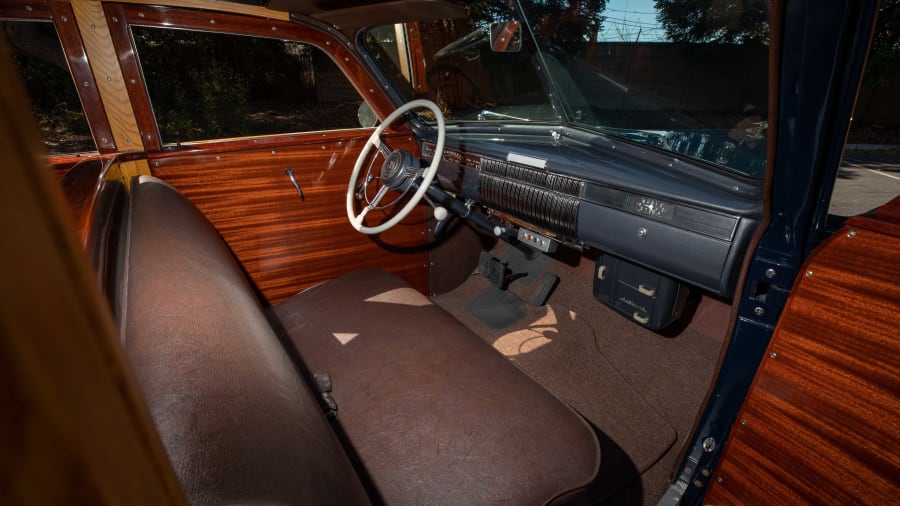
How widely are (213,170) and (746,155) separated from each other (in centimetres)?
211

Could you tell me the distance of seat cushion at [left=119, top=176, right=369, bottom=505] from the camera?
0.54 metres

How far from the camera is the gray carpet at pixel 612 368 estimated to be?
1.72m

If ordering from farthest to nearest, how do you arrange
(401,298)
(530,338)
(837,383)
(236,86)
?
1. (236,86)
2. (530,338)
3. (401,298)
4. (837,383)

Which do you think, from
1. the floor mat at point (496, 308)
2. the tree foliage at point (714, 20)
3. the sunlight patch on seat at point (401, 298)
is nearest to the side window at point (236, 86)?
the sunlight patch on seat at point (401, 298)

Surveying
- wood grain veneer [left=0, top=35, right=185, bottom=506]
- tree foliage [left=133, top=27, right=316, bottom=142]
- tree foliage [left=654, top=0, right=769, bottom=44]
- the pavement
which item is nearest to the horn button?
tree foliage [left=133, top=27, right=316, bottom=142]

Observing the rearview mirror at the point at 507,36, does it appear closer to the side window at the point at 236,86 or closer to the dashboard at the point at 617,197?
the dashboard at the point at 617,197

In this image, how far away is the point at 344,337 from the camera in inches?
67.4

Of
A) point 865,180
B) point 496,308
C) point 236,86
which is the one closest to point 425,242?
point 496,308

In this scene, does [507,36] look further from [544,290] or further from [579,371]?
[579,371]

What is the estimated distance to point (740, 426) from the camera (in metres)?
1.17

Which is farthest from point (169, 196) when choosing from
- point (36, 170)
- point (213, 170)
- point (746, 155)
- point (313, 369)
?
point (746, 155)

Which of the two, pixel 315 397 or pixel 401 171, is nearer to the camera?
pixel 315 397

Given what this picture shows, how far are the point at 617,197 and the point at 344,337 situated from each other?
1155 millimetres

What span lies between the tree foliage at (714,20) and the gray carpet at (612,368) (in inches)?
54.5
